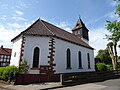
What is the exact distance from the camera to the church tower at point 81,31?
3097 cm

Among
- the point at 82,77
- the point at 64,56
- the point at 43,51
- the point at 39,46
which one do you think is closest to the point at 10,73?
the point at 43,51

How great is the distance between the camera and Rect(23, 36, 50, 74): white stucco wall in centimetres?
1612

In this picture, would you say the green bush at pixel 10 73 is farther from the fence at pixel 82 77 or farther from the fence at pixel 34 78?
the fence at pixel 82 77

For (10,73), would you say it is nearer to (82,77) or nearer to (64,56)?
(82,77)

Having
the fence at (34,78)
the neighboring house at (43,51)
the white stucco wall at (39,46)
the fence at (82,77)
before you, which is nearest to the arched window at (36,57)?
the neighboring house at (43,51)

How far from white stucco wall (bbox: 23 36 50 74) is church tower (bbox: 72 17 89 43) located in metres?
15.7

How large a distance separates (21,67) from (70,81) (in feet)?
18.6

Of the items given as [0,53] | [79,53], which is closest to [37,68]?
[79,53]

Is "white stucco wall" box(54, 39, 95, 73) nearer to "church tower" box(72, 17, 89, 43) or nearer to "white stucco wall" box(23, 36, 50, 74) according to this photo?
"white stucco wall" box(23, 36, 50, 74)

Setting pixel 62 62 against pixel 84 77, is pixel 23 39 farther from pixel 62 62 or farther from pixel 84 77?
pixel 84 77

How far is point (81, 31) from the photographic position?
31031 millimetres

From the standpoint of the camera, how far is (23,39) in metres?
16.5

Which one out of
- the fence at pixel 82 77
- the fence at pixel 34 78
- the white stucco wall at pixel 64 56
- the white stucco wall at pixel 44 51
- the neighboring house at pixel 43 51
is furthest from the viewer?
the white stucco wall at pixel 64 56

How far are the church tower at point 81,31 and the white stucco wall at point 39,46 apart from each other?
1571cm
